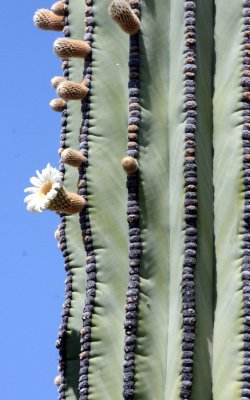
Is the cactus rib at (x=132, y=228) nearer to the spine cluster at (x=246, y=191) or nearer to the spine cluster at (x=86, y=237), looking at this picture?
the spine cluster at (x=86, y=237)

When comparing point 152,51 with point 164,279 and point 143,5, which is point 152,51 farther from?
point 164,279

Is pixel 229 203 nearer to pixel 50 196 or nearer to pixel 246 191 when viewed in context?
pixel 246 191

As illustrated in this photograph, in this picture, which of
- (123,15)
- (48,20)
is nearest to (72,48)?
(123,15)

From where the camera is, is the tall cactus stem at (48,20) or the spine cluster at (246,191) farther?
the tall cactus stem at (48,20)

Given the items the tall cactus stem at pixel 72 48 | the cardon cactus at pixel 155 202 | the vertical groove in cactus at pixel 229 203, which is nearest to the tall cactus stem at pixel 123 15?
the cardon cactus at pixel 155 202

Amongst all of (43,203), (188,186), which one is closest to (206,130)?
(188,186)
